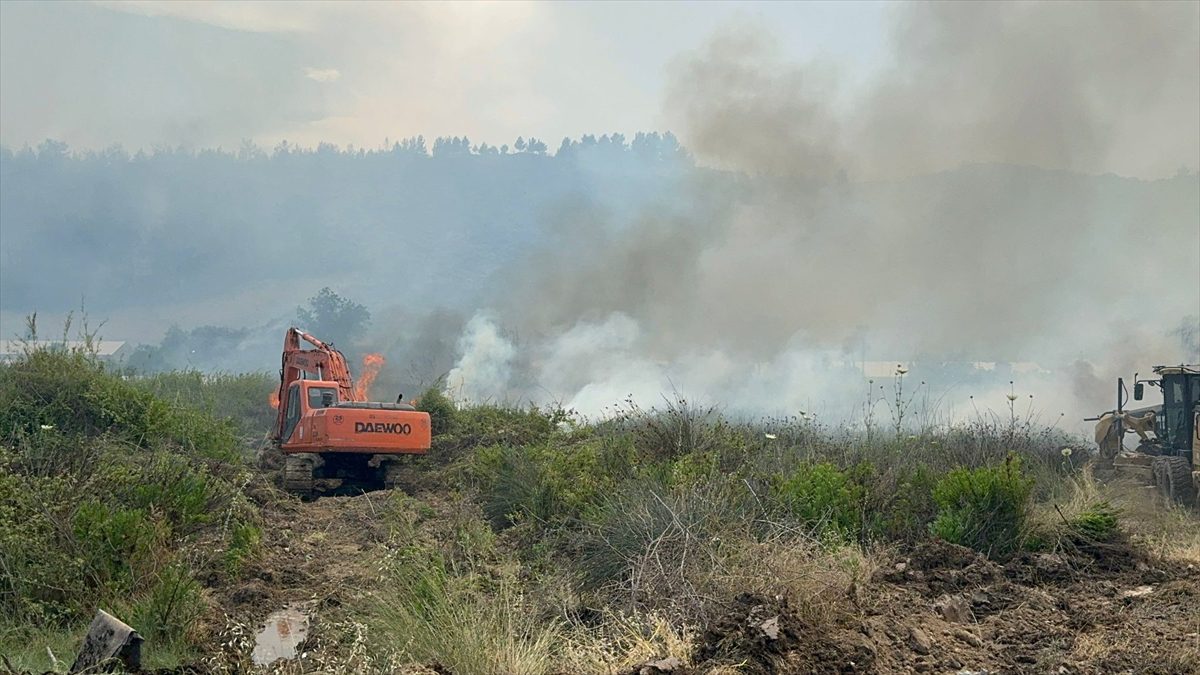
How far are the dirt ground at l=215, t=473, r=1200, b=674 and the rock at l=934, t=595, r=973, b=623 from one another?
0.04ft

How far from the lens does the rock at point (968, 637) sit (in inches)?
310

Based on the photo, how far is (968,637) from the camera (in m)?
7.94

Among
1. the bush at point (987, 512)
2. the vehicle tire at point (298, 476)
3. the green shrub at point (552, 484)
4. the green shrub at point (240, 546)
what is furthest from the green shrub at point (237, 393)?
the bush at point (987, 512)

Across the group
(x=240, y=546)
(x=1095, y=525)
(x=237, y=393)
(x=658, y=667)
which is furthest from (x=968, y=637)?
(x=237, y=393)

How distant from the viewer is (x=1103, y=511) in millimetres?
11953

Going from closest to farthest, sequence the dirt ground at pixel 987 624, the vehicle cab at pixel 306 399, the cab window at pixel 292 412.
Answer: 1. the dirt ground at pixel 987 624
2. the vehicle cab at pixel 306 399
3. the cab window at pixel 292 412

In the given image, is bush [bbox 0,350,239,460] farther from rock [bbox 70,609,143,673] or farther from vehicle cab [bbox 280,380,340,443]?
rock [bbox 70,609,143,673]

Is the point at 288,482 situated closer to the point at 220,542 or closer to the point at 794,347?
the point at 220,542

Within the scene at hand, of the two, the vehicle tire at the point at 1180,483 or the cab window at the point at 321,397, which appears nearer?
the vehicle tire at the point at 1180,483

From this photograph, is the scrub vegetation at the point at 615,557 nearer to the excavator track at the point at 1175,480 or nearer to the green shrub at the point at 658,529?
the green shrub at the point at 658,529

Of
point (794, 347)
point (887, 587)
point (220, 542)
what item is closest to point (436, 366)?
point (794, 347)

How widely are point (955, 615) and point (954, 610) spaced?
4 cm

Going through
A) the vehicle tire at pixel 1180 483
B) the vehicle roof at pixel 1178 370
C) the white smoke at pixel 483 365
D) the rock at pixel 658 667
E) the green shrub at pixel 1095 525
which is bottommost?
the rock at pixel 658 667

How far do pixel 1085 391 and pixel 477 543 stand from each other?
2856cm
